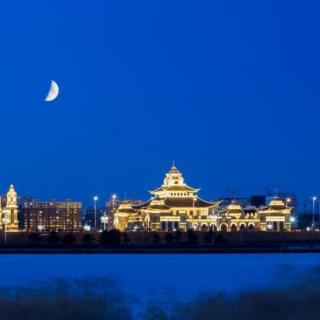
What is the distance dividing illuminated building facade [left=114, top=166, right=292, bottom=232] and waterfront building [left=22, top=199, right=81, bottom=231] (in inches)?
1518

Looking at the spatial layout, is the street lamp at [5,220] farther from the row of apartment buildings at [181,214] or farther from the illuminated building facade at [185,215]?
the illuminated building facade at [185,215]

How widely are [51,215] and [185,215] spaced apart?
4903cm

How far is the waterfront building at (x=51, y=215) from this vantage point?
15925 centimetres

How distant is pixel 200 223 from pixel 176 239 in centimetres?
1843

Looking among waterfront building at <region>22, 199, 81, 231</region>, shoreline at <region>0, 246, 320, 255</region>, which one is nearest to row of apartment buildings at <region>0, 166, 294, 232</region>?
shoreline at <region>0, 246, 320, 255</region>

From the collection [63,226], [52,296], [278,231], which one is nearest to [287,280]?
[52,296]

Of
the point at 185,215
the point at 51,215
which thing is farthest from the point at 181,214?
the point at 51,215

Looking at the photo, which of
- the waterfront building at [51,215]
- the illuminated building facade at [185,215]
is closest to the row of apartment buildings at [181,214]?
the illuminated building facade at [185,215]

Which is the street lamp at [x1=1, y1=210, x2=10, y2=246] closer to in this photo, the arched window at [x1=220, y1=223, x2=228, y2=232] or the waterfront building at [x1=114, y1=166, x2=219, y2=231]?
the waterfront building at [x1=114, y1=166, x2=219, y2=231]

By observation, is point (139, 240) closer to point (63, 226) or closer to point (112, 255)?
point (112, 255)

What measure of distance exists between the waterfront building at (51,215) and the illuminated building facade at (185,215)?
38.6 metres

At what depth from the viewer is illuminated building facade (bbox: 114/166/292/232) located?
11431 cm

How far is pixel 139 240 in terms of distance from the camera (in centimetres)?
10106

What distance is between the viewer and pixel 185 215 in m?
117
